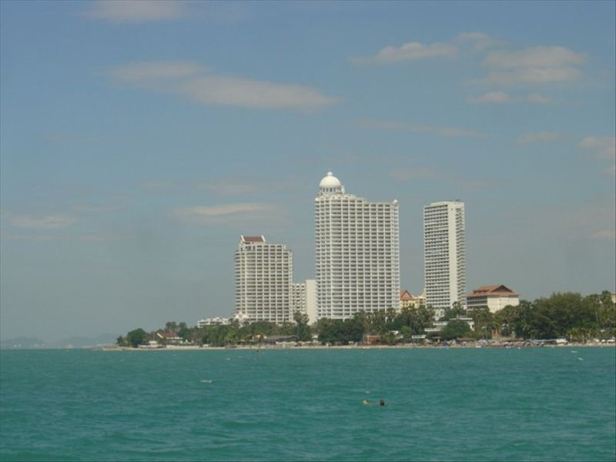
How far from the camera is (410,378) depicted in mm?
108000

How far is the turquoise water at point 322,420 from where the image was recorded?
49.2 m

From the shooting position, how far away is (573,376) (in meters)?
104

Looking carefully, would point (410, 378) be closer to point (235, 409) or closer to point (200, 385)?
point (200, 385)

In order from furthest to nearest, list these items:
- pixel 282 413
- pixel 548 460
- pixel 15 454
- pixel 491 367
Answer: pixel 491 367 → pixel 282 413 → pixel 15 454 → pixel 548 460

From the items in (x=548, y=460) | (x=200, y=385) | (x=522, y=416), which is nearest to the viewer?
(x=548, y=460)

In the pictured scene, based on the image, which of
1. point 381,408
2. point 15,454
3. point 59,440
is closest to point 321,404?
point 381,408

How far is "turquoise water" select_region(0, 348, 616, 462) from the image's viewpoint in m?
49.2

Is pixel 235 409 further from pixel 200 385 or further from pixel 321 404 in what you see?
pixel 200 385

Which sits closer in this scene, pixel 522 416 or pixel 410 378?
pixel 522 416

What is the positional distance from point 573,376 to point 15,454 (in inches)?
2602

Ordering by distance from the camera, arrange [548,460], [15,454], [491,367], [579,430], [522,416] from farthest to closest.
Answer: [491,367] < [522,416] < [579,430] < [15,454] < [548,460]

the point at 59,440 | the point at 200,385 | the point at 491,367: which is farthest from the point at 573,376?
the point at 59,440

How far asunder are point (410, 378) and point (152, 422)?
48.3 metres

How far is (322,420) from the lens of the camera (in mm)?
62719
